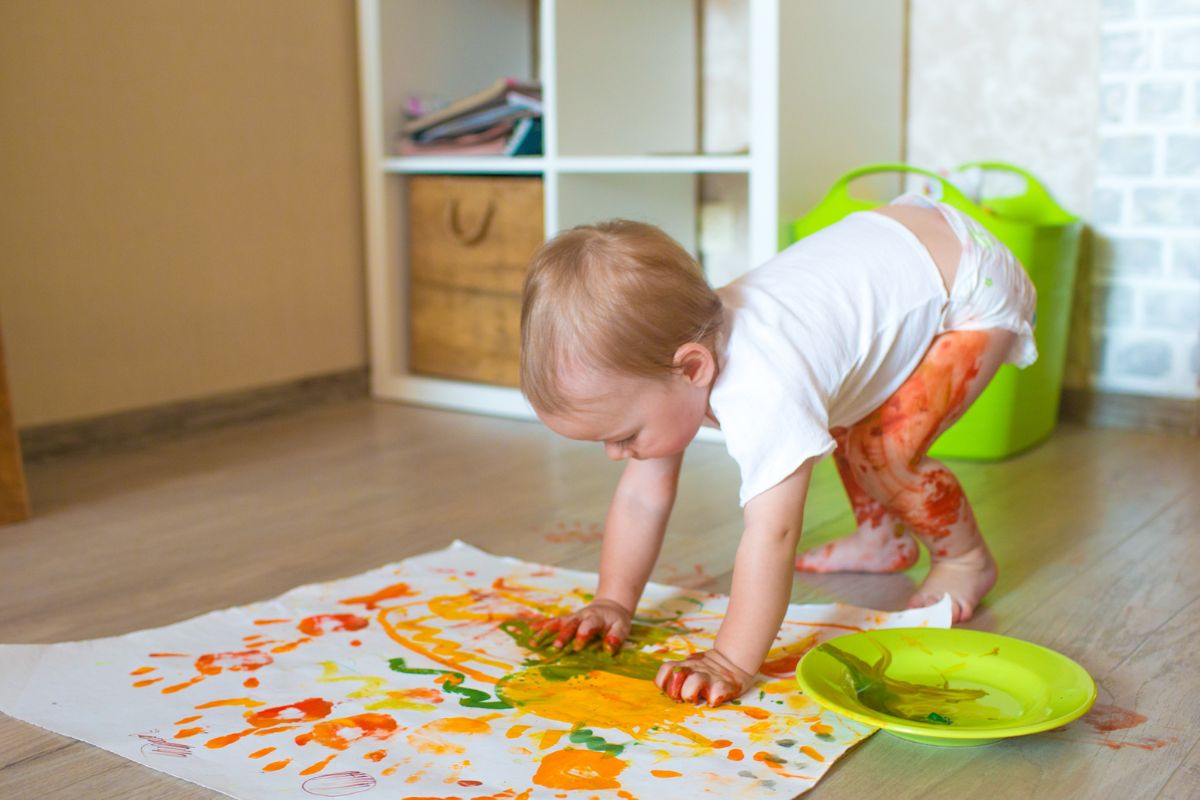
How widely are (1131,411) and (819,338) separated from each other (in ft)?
3.65

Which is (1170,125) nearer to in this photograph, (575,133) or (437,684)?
(575,133)

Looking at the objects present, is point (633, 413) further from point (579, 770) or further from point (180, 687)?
point (180, 687)

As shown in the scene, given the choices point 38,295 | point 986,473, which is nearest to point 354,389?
point 38,295

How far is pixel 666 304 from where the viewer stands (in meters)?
0.87

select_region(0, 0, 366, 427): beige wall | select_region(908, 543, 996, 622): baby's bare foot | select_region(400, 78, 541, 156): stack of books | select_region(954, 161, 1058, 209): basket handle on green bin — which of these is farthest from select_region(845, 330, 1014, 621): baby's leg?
select_region(0, 0, 366, 427): beige wall

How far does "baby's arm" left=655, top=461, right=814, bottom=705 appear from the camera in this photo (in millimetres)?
879

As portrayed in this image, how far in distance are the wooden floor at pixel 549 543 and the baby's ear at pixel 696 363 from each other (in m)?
0.28

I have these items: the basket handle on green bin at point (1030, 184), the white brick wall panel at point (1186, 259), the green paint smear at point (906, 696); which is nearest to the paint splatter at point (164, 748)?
the green paint smear at point (906, 696)

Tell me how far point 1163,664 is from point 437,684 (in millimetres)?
570

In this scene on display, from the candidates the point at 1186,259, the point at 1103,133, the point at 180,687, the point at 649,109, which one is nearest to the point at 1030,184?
the point at 1103,133

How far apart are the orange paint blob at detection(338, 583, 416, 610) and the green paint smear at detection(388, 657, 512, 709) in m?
0.15

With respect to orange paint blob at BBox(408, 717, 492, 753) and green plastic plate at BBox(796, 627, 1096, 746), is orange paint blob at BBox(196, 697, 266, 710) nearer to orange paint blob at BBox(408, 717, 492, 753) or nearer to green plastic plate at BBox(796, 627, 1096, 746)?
orange paint blob at BBox(408, 717, 492, 753)

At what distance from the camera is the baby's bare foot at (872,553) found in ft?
3.97

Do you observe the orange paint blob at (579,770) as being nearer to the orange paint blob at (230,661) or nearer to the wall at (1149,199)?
the orange paint blob at (230,661)
